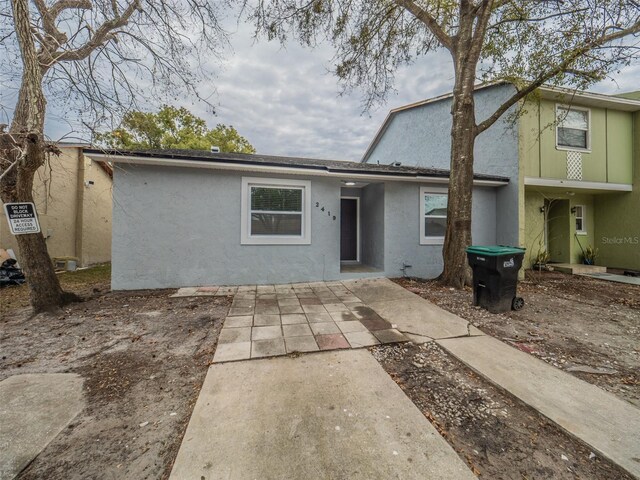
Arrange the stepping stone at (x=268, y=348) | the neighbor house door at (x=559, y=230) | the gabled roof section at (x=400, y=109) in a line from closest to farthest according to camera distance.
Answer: the stepping stone at (x=268, y=348), the gabled roof section at (x=400, y=109), the neighbor house door at (x=559, y=230)

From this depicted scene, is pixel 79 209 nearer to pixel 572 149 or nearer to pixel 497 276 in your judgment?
pixel 497 276

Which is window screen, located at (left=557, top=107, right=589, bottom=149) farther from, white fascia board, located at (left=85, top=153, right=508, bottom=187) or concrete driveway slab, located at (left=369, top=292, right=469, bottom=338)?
concrete driveway slab, located at (left=369, top=292, right=469, bottom=338)

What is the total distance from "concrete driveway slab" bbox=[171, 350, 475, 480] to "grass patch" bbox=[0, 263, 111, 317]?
520 centimetres

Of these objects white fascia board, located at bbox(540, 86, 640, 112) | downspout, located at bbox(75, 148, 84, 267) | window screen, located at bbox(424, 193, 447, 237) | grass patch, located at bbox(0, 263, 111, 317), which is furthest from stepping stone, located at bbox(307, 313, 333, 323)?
downspout, located at bbox(75, 148, 84, 267)

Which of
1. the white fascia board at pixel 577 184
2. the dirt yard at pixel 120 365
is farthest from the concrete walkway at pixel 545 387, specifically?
the white fascia board at pixel 577 184

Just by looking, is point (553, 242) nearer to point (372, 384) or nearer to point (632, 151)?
point (632, 151)

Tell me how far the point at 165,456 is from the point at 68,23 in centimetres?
708

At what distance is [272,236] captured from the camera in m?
6.23

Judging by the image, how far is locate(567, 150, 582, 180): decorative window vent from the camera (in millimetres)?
7891

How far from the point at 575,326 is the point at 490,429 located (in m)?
3.28

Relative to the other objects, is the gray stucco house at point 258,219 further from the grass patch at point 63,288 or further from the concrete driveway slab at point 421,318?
the concrete driveway slab at point 421,318

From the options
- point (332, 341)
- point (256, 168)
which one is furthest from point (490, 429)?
point (256, 168)

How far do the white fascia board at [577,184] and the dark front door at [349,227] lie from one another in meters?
5.32

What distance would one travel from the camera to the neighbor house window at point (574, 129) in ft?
25.7
